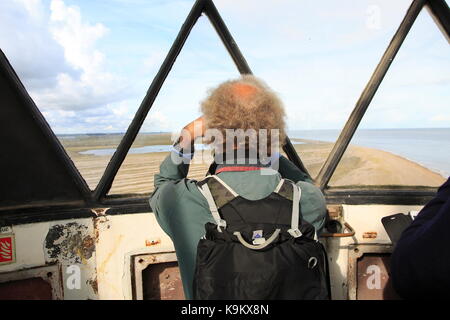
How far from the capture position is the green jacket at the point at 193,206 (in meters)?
1.13

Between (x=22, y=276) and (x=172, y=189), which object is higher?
(x=172, y=189)

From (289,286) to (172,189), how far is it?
1.63 ft

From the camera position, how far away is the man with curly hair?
1.15 metres

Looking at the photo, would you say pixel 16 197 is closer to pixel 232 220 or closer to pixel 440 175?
pixel 232 220

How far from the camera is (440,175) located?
2.23 metres

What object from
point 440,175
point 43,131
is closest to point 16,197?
point 43,131

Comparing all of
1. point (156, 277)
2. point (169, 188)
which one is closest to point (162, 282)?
point (156, 277)

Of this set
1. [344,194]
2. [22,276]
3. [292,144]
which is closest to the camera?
[22,276]

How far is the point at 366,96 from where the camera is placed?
1.96m

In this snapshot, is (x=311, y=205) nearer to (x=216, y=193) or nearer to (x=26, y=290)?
(x=216, y=193)

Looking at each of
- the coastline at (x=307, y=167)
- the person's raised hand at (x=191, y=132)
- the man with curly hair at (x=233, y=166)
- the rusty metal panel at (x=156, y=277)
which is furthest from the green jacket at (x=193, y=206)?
the rusty metal panel at (x=156, y=277)

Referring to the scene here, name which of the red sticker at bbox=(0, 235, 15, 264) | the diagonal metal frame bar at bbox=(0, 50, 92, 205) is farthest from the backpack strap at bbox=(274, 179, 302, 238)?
the red sticker at bbox=(0, 235, 15, 264)

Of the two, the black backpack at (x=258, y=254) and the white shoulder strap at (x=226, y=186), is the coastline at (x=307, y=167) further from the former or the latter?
the black backpack at (x=258, y=254)

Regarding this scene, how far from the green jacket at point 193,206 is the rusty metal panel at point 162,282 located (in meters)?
0.70
